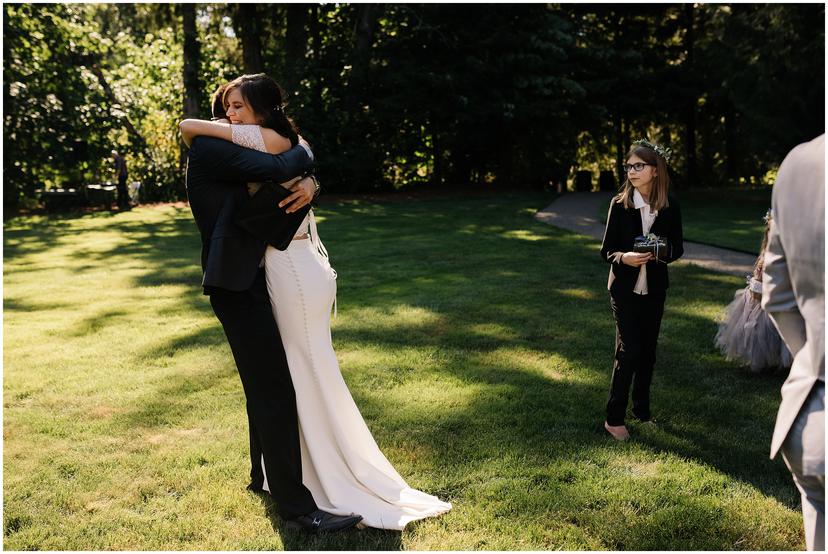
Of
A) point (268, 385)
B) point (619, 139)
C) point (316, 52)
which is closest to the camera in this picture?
point (268, 385)

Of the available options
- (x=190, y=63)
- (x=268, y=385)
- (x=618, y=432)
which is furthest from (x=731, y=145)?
(x=268, y=385)

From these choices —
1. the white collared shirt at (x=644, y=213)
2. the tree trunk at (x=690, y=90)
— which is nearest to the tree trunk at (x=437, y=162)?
the tree trunk at (x=690, y=90)

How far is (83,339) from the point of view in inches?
316

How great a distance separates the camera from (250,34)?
26.7m

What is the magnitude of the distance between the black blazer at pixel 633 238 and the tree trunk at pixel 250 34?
23.6 metres

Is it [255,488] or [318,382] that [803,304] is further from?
[255,488]

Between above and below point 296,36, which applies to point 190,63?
below

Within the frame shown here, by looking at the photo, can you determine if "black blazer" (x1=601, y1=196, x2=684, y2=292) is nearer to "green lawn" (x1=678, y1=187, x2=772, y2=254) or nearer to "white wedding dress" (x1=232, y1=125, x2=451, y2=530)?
"white wedding dress" (x1=232, y1=125, x2=451, y2=530)

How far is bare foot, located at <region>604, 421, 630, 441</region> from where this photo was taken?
5000mm

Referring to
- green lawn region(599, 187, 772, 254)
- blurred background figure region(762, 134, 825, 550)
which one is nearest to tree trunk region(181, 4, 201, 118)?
green lawn region(599, 187, 772, 254)

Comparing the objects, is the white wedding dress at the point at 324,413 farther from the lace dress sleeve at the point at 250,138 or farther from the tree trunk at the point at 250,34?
the tree trunk at the point at 250,34

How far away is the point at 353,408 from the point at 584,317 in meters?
4.73

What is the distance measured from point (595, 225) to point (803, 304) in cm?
1543

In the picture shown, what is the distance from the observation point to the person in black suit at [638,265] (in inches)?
195
